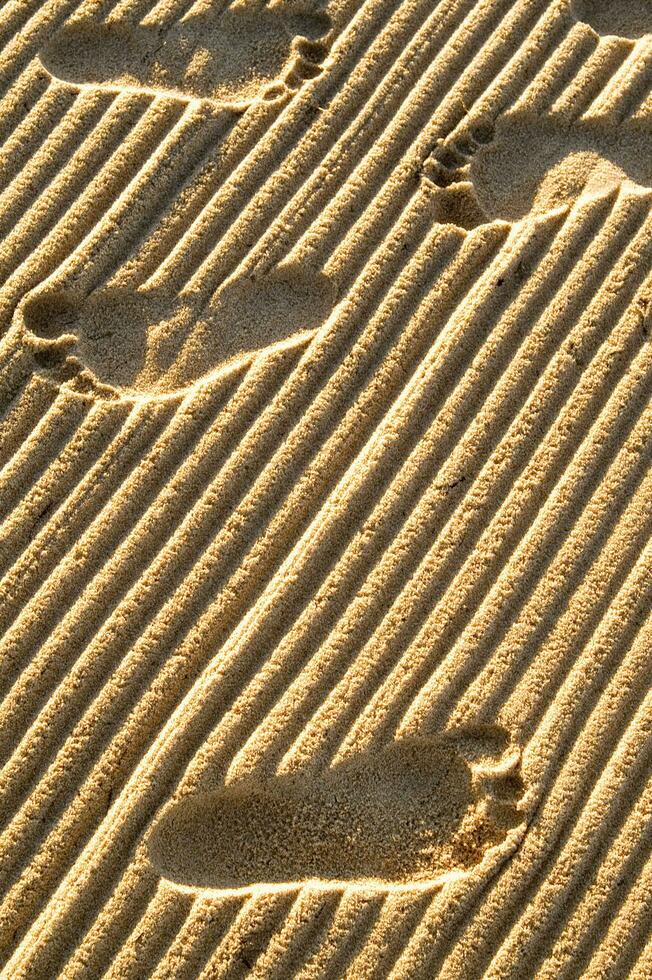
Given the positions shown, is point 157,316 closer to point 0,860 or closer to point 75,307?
point 75,307

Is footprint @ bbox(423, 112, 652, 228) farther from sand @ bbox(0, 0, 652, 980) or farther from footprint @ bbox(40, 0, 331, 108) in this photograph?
footprint @ bbox(40, 0, 331, 108)

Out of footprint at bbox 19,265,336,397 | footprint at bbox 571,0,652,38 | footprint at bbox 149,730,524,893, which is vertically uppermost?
footprint at bbox 571,0,652,38

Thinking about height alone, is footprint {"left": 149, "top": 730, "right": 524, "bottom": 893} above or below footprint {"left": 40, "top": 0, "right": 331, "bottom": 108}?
below

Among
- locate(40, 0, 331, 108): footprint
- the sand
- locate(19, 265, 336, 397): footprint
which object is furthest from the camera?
locate(40, 0, 331, 108): footprint

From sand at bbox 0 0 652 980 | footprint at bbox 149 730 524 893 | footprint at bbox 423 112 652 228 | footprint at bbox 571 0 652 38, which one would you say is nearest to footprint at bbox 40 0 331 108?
sand at bbox 0 0 652 980

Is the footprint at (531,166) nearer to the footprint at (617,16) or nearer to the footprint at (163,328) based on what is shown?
the footprint at (617,16)

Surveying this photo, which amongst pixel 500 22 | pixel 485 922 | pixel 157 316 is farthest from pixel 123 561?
pixel 500 22
